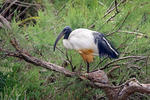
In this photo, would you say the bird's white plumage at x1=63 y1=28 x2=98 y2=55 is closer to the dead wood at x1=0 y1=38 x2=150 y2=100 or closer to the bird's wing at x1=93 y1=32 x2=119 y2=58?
the bird's wing at x1=93 y1=32 x2=119 y2=58

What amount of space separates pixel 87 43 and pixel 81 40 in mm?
37

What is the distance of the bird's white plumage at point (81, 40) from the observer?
1.54 meters

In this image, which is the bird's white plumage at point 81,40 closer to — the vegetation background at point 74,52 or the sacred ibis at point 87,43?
the sacred ibis at point 87,43

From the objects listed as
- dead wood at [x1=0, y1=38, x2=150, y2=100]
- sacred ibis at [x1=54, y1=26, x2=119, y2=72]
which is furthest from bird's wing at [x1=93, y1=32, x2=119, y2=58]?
dead wood at [x1=0, y1=38, x2=150, y2=100]

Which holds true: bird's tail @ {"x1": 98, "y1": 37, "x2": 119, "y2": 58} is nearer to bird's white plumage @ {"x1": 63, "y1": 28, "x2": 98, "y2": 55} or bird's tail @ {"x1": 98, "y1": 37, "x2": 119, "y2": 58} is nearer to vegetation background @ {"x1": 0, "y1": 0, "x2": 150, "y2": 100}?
bird's white plumage @ {"x1": 63, "y1": 28, "x2": 98, "y2": 55}

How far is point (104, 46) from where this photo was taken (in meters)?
1.58

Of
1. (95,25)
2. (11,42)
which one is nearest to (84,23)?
(95,25)

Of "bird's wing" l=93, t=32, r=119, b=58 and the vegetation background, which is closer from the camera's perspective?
"bird's wing" l=93, t=32, r=119, b=58

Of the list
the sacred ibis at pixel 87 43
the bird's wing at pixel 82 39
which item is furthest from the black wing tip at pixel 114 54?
the bird's wing at pixel 82 39

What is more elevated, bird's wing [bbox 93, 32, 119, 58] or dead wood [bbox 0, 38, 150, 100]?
bird's wing [bbox 93, 32, 119, 58]

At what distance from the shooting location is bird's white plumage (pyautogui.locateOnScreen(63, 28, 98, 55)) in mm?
1538

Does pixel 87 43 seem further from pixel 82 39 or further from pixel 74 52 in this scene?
pixel 74 52

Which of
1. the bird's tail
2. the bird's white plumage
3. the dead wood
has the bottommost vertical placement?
the dead wood

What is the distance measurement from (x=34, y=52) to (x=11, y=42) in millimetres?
292
